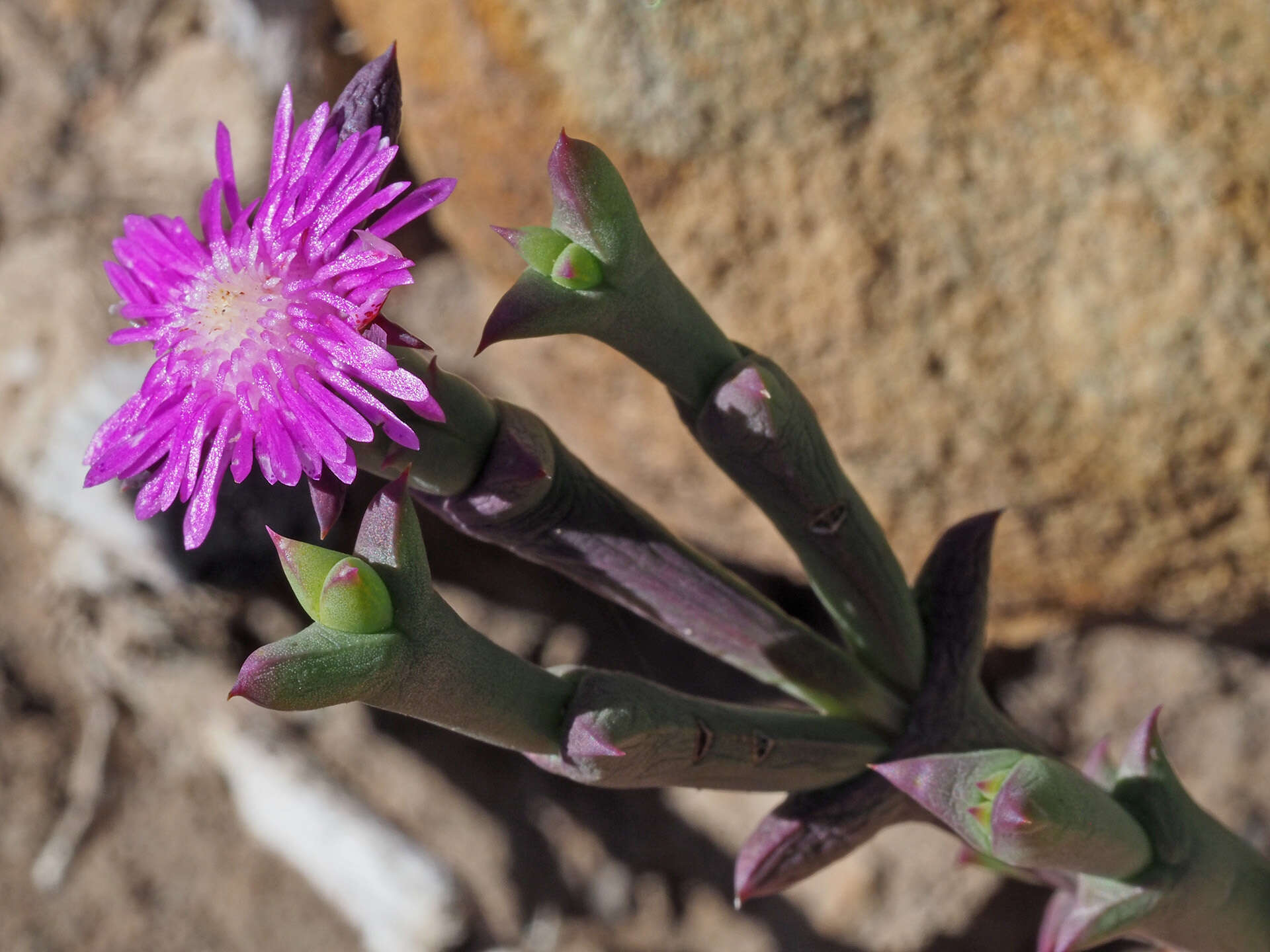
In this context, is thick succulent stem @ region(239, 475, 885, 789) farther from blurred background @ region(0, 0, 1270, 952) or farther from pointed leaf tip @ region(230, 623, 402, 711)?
blurred background @ region(0, 0, 1270, 952)

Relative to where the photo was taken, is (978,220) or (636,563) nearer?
(636,563)

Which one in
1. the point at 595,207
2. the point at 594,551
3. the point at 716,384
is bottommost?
the point at 594,551

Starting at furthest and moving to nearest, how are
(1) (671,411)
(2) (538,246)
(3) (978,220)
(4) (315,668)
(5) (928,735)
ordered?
(1) (671,411)
(3) (978,220)
(5) (928,735)
(2) (538,246)
(4) (315,668)

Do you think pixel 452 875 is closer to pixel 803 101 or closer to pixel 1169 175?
pixel 803 101

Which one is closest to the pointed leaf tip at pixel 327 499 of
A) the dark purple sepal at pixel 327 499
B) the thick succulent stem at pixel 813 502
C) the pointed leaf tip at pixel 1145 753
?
the dark purple sepal at pixel 327 499

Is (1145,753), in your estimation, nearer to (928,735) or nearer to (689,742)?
(928,735)

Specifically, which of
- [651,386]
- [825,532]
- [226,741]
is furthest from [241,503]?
[825,532]

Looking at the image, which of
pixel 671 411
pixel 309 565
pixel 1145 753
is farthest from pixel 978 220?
pixel 309 565
